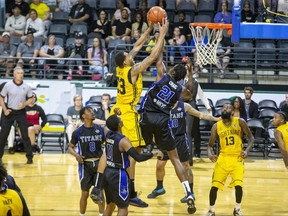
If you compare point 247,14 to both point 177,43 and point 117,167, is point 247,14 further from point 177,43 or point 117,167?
point 117,167

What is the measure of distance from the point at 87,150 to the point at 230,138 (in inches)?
81.4

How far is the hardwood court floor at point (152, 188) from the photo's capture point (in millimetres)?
12531

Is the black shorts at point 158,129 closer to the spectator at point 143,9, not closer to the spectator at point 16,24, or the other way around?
the spectator at point 143,9

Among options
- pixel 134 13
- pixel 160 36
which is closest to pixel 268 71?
pixel 134 13

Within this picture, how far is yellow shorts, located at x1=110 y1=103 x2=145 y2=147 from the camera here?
456 inches

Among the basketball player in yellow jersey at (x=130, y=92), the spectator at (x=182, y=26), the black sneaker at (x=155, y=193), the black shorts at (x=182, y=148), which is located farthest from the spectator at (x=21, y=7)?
the basketball player in yellow jersey at (x=130, y=92)

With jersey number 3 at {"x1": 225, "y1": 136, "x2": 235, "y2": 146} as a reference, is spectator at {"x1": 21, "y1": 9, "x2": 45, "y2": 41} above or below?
above

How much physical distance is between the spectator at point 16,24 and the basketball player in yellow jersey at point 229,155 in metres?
9.84

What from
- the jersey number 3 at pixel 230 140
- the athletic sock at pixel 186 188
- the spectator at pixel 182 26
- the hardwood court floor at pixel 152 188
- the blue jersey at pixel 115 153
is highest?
the spectator at pixel 182 26

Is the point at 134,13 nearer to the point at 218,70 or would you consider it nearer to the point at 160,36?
the point at 218,70

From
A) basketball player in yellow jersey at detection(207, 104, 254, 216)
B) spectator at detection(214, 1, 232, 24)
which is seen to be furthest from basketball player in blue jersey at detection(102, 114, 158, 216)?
spectator at detection(214, 1, 232, 24)

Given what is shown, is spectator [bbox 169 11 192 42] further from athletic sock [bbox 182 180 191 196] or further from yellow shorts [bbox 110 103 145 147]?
athletic sock [bbox 182 180 191 196]

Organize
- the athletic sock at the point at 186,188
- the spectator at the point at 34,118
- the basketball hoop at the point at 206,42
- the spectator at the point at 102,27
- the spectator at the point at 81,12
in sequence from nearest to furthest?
the athletic sock at the point at 186,188 → the basketball hoop at the point at 206,42 → the spectator at the point at 34,118 → the spectator at the point at 102,27 → the spectator at the point at 81,12

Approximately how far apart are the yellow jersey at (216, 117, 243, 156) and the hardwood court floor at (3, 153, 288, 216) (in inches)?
41.2
